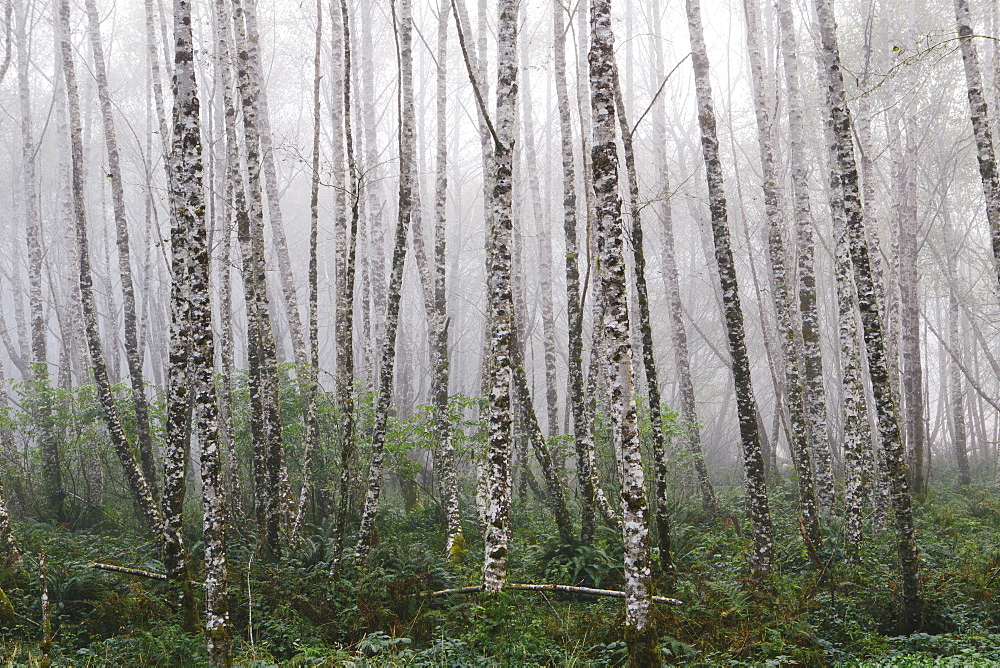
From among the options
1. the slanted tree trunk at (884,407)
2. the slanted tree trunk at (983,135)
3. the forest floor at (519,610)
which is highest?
the slanted tree trunk at (983,135)

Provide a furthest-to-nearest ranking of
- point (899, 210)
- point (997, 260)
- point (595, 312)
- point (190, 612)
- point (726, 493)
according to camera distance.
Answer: point (726, 493)
point (899, 210)
point (595, 312)
point (997, 260)
point (190, 612)

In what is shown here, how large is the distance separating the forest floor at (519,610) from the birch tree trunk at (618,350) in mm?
776

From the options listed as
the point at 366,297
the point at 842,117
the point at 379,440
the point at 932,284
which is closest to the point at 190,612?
the point at 379,440

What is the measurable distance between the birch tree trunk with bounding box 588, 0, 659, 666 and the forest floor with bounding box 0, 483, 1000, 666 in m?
0.78

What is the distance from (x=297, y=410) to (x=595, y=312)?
5.40m

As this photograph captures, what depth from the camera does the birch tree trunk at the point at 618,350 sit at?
200 inches

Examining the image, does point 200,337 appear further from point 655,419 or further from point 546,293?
point 546,293

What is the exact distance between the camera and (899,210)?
12.5 meters

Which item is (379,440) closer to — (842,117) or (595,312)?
(595,312)

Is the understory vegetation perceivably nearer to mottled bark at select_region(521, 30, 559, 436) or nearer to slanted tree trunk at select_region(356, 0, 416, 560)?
slanted tree trunk at select_region(356, 0, 416, 560)

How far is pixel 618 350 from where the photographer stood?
534 centimetres

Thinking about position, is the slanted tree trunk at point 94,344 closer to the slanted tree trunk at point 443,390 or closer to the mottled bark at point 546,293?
the slanted tree trunk at point 443,390

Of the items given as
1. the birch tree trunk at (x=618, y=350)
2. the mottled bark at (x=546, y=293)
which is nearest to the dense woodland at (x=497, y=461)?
the birch tree trunk at (x=618, y=350)

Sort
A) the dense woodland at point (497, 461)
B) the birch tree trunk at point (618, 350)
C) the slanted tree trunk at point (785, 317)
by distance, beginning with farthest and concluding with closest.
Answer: the slanted tree trunk at point (785, 317)
the dense woodland at point (497, 461)
the birch tree trunk at point (618, 350)
